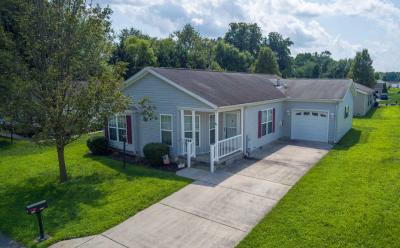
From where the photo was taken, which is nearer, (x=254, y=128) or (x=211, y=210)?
(x=211, y=210)

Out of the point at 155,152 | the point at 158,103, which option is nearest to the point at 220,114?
the point at 158,103

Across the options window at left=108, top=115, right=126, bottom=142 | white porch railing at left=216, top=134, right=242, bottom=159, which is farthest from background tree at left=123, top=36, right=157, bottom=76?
white porch railing at left=216, top=134, right=242, bottom=159

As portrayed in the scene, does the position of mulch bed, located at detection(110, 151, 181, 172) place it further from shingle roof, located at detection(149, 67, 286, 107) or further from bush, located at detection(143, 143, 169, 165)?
shingle roof, located at detection(149, 67, 286, 107)

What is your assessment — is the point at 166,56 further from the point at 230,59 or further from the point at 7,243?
the point at 7,243

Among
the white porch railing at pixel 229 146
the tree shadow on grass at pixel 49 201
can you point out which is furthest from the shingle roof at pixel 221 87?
the tree shadow on grass at pixel 49 201

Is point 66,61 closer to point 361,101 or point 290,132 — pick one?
point 290,132
